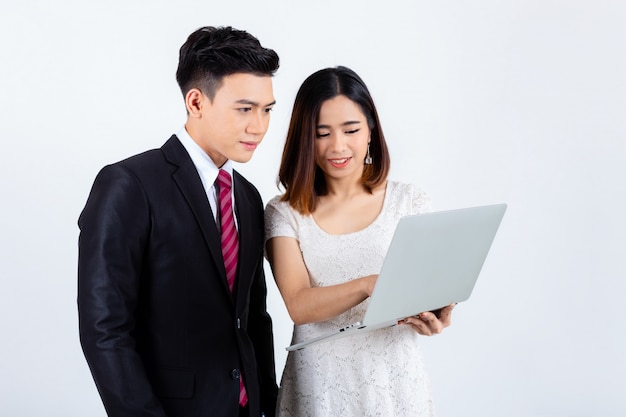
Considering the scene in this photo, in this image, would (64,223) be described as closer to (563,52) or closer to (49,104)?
(49,104)

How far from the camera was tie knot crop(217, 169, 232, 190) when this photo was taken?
2036 millimetres

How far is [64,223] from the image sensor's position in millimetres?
3760

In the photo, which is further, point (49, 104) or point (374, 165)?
point (49, 104)

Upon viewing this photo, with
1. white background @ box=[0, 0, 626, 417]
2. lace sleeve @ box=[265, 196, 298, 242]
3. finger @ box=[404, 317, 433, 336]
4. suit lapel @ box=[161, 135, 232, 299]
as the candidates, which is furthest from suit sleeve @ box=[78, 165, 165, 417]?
white background @ box=[0, 0, 626, 417]

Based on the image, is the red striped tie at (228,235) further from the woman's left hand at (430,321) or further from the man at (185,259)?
the woman's left hand at (430,321)

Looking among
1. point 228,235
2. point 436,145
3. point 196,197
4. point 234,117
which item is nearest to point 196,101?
point 234,117

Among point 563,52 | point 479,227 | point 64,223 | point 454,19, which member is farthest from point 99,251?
point 563,52

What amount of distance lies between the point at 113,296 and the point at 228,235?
0.37 meters

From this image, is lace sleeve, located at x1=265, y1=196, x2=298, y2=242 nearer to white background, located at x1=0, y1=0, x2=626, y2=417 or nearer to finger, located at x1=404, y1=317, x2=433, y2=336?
finger, located at x1=404, y1=317, x2=433, y2=336

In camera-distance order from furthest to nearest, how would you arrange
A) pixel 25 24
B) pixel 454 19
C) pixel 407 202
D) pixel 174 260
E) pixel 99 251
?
pixel 454 19 < pixel 25 24 < pixel 407 202 < pixel 174 260 < pixel 99 251

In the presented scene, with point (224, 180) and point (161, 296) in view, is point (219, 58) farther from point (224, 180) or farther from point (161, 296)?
point (161, 296)

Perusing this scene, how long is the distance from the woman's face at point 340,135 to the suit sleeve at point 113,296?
2.07 ft

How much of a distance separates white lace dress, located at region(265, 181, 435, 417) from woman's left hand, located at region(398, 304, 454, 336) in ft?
0.30

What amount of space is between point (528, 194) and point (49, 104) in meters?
2.47
